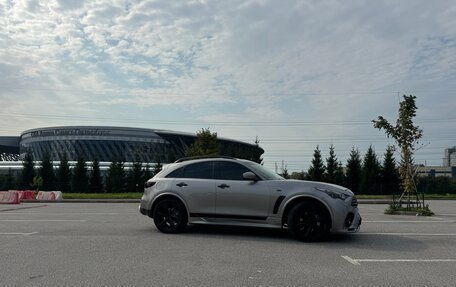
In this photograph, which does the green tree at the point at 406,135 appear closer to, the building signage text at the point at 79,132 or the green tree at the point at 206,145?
the green tree at the point at 206,145

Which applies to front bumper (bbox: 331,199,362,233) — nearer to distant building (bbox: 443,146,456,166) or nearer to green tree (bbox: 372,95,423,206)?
green tree (bbox: 372,95,423,206)

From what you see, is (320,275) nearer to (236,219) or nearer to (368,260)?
(368,260)

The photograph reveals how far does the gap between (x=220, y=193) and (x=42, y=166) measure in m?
49.6

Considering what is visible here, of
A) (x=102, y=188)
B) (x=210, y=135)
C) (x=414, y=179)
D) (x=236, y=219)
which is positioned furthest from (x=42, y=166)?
(x=236, y=219)

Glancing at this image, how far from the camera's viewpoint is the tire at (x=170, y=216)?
9.20 m

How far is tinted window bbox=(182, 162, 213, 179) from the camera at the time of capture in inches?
365

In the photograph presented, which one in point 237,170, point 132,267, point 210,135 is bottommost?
point 132,267

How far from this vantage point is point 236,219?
875 cm

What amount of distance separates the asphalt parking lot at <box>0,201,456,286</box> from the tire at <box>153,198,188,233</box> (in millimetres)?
264

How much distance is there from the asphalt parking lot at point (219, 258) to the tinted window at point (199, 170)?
49.1 inches

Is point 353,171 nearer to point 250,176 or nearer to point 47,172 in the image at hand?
point 47,172

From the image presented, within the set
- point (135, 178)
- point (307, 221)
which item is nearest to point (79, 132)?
point (135, 178)

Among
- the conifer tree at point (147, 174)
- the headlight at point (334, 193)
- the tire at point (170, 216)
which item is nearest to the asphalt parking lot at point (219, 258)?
the tire at point (170, 216)

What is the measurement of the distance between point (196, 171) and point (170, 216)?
1129mm
